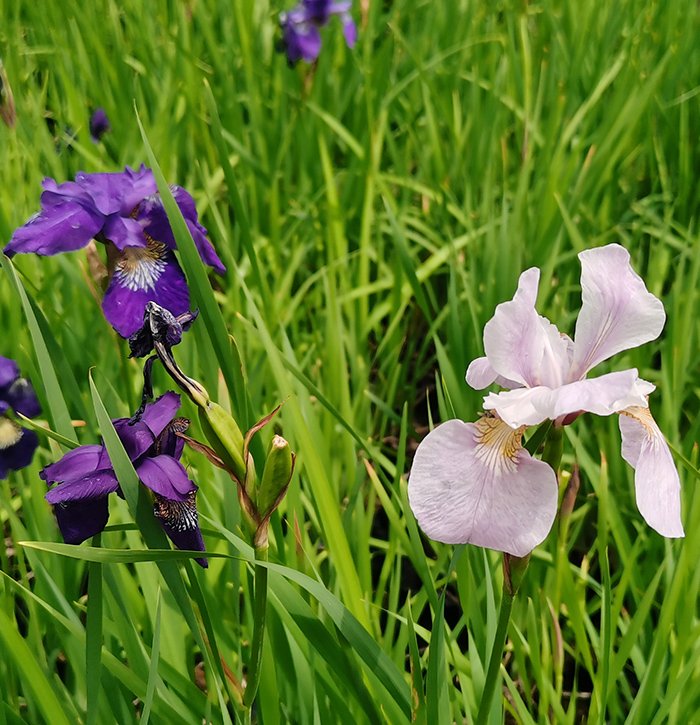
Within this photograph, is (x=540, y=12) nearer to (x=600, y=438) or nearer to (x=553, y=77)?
(x=553, y=77)

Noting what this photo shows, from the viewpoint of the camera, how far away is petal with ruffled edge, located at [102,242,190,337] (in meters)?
0.82

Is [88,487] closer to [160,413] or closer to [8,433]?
[160,413]

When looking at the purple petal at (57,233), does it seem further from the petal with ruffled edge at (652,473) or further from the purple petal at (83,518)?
the petal with ruffled edge at (652,473)

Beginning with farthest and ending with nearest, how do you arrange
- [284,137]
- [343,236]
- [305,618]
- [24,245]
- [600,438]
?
[284,137] → [343,236] → [600,438] → [24,245] → [305,618]

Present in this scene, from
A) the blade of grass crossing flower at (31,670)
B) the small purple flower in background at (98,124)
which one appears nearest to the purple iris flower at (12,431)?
the blade of grass crossing flower at (31,670)

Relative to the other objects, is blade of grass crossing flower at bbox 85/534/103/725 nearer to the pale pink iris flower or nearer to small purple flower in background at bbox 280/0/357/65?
the pale pink iris flower

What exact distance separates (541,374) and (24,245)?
20.9 inches

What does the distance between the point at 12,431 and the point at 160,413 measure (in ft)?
1.23

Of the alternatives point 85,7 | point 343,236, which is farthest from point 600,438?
point 85,7

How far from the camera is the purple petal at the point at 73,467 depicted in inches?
24.4

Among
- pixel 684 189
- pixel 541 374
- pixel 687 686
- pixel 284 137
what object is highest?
pixel 541 374

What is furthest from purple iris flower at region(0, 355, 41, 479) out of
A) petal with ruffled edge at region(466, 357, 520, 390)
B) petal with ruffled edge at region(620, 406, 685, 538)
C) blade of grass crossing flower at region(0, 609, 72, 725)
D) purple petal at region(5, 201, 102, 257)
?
petal with ruffled edge at region(620, 406, 685, 538)

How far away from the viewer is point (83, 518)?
0.64m

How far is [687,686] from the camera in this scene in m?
0.90
